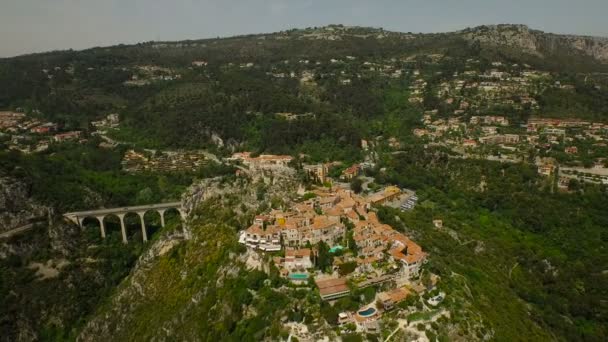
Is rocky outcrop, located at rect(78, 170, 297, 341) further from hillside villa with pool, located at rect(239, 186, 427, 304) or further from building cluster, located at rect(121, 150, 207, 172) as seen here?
building cluster, located at rect(121, 150, 207, 172)

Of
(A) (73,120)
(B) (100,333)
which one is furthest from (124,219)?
(A) (73,120)

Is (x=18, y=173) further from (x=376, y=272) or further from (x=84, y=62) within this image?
(x=84, y=62)

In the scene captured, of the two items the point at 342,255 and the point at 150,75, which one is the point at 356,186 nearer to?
the point at 342,255

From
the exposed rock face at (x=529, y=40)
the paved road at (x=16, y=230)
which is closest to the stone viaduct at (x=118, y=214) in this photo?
the paved road at (x=16, y=230)

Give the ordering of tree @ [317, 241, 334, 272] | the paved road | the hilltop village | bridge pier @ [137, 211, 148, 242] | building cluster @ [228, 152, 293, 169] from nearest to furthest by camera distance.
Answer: the hilltop village < tree @ [317, 241, 334, 272] < the paved road < bridge pier @ [137, 211, 148, 242] < building cluster @ [228, 152, 293, 169]

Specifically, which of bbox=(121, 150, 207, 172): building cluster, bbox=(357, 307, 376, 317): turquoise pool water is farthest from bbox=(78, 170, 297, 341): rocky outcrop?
bbox=(121, 150, 207, 172): building cluster

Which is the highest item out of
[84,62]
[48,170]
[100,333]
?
[84,62]
